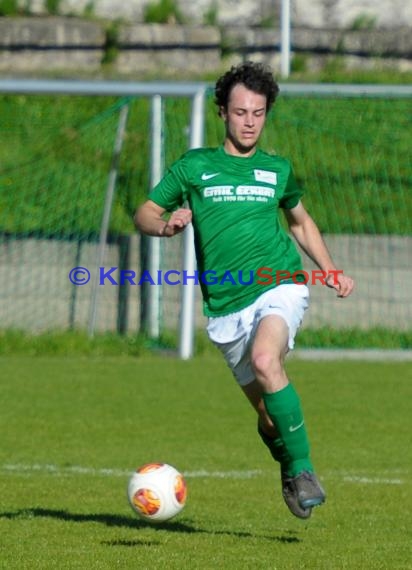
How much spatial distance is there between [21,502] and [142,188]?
9715mm

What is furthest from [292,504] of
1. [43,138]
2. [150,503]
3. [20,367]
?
[43,138]

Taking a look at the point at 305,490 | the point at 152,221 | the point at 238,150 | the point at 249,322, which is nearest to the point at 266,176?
the point at 238,150

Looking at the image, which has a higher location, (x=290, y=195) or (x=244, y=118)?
(x=244, y=118)

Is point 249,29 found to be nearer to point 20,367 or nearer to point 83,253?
point 83,253

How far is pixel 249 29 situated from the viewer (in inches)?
898

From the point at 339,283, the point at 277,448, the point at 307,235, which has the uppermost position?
the point at 307,235

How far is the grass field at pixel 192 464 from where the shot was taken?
628 cm

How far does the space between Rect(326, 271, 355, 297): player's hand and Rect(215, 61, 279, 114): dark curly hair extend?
0.86 metres

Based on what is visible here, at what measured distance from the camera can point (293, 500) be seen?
6.43 m

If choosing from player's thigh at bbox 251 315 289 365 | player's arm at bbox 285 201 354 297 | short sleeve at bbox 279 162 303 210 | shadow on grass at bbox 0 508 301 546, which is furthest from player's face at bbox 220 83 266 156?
shadow on grass at bbox 0 508 301 546

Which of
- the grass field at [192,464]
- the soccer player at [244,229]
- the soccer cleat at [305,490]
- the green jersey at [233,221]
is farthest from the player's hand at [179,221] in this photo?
the grass field at [192,464]

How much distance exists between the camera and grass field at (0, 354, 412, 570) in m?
6.28

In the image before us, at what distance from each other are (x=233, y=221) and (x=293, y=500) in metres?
1.29

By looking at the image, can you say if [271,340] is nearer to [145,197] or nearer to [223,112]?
[223,112]
